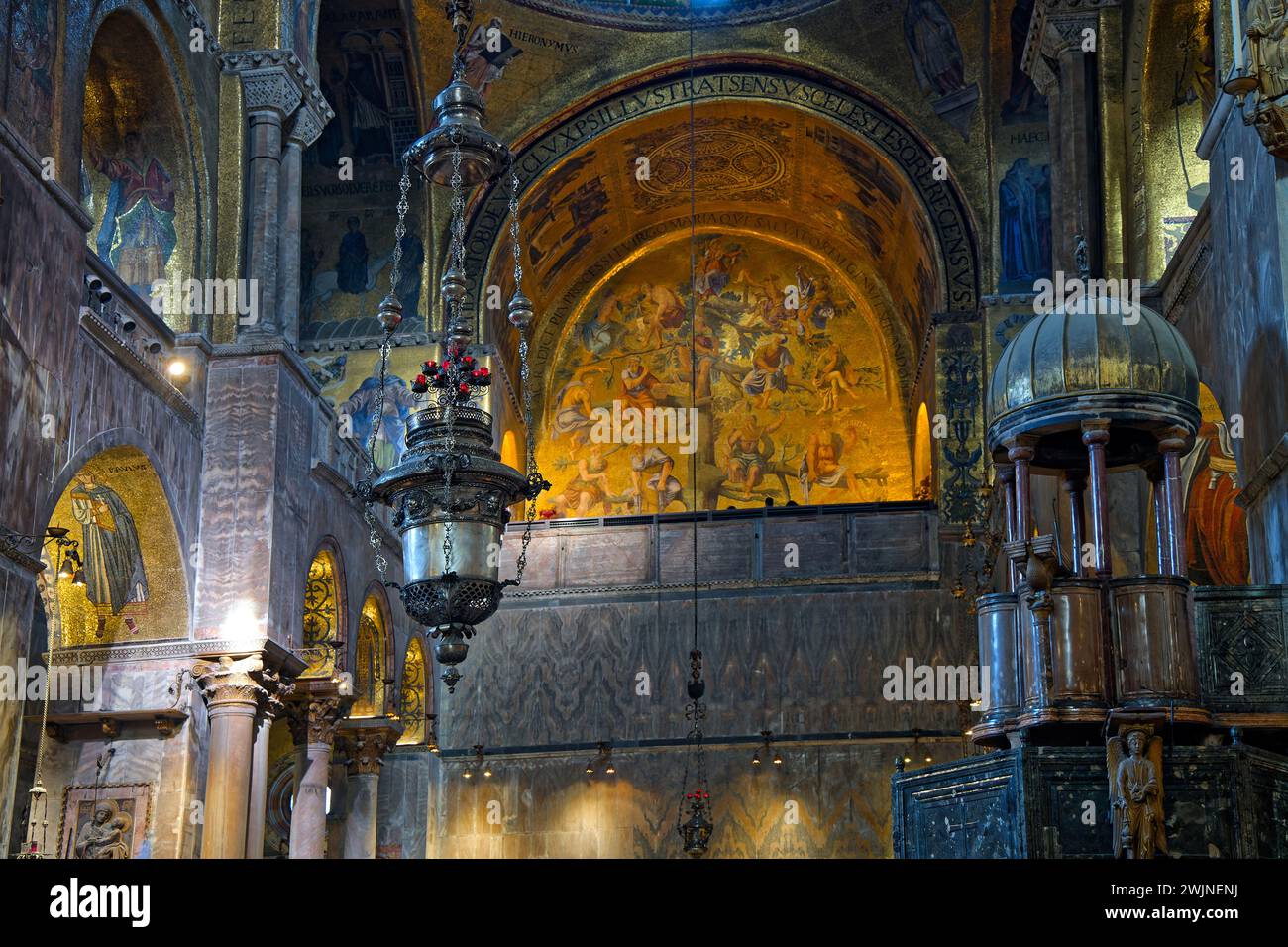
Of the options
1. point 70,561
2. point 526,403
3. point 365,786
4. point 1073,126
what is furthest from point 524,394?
point 1073,126

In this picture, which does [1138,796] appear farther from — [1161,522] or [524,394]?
[524,394]

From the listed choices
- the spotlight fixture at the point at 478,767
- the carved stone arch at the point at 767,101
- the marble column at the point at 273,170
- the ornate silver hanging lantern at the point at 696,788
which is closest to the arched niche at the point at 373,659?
the spotlight fixture at the point at 478,767

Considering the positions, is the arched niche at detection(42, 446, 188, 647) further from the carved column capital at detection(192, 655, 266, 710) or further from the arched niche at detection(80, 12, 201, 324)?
the arched niche at detection(80, 12, 201, 324)

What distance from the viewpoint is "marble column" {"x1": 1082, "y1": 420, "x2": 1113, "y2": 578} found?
947 cm

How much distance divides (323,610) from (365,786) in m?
2.33

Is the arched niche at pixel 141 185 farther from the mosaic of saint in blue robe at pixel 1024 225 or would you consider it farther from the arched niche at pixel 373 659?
the mosaic of saint in blue robe at pixel 1024 225

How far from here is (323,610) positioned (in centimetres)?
1611

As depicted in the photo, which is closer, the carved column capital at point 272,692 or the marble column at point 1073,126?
the carved column capital at point 272,692

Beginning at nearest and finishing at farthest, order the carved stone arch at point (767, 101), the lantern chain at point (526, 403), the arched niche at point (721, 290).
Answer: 1. the lantern chain at point (526, 403)
2. the carved stone arch at point (767, 101)
3. the arched niche at point (721, 290)

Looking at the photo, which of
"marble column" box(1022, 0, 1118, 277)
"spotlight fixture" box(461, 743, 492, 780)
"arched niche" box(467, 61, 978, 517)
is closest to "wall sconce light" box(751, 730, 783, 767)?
"spotlight fixture" box(461, 743, 492, 780)

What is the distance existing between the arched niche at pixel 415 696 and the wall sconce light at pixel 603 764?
6.27 ft

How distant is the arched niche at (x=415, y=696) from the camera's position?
63.2 ft

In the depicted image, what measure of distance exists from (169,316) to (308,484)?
1876 mm

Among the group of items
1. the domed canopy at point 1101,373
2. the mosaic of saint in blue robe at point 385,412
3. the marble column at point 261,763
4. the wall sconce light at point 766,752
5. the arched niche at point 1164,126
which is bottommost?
the marble column at point 261,763
